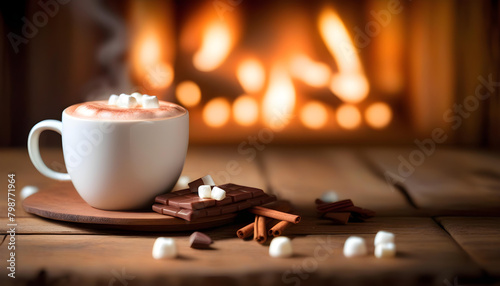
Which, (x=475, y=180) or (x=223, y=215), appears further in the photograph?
(x=475, y=180)

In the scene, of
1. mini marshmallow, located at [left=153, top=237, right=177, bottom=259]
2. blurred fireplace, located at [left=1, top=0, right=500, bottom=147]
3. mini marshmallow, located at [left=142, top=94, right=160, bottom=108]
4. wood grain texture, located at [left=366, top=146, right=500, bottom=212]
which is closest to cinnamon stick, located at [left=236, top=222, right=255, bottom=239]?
mini marshmallow, located at [left=153, top=237, right=177, bottom=259]

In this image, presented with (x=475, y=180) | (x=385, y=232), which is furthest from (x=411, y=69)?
(x=385, y=232)

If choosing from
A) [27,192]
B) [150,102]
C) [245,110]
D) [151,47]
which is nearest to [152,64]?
[151,47]

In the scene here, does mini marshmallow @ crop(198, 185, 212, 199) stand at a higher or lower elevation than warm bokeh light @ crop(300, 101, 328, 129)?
lower

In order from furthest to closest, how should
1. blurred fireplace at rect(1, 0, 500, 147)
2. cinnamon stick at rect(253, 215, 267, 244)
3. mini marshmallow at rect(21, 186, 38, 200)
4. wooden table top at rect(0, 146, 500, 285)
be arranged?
blurred fireplace at rect(1, 0, 500, 147), mini marshmallow at rect(21, 186, 38, 200), cinnamon stick at rect(253, 215, 267, 244), wooden table top at rect(0, 146, 500, 285)

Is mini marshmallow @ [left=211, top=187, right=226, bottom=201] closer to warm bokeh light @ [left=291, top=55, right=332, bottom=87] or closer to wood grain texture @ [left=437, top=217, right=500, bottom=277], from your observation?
wood grain texture @ [left=437, top=217, right=500, bottom=277]

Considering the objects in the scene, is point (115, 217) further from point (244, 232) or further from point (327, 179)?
point (327, 179)

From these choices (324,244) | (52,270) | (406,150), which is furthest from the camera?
(406,150)

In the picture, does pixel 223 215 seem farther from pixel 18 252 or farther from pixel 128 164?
pixel 18 252
